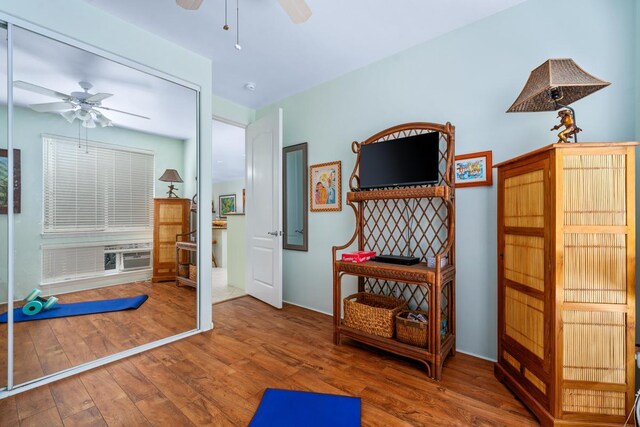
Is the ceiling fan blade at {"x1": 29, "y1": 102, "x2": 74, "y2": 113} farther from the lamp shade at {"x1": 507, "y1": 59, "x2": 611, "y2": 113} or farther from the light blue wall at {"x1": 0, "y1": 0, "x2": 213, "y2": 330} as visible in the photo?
the lamp shade at {"x1": 507, "y1": 59, "x2": 611, "y2": 113}

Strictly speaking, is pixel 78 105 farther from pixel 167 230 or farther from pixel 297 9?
pixel 297 9

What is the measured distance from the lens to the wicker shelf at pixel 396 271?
6.33ft

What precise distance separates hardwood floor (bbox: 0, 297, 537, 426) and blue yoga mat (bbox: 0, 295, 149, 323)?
0.43 metres

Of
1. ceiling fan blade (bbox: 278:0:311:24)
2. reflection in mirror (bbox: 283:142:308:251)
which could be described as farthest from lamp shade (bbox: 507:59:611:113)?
reflection in mirror (bbox: 283:142:308:251)

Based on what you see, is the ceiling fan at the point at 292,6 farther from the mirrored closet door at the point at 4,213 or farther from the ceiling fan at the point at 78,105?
the mirrored closet door at the point at 4,213

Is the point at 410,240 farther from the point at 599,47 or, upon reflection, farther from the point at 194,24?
the point at 194,24

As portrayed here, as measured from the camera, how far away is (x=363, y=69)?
285 cm

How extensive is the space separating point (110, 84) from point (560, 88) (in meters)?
3.05

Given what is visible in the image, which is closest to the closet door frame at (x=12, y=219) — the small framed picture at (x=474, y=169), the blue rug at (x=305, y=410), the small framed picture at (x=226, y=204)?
the blue rug at (x=305, y=410)

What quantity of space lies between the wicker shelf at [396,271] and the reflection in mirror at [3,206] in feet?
7.28

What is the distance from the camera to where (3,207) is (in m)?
1.75

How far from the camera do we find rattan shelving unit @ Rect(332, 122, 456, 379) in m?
1.94

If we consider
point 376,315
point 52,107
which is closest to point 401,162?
point 376,315

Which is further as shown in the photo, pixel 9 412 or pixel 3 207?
pixel 3 207
